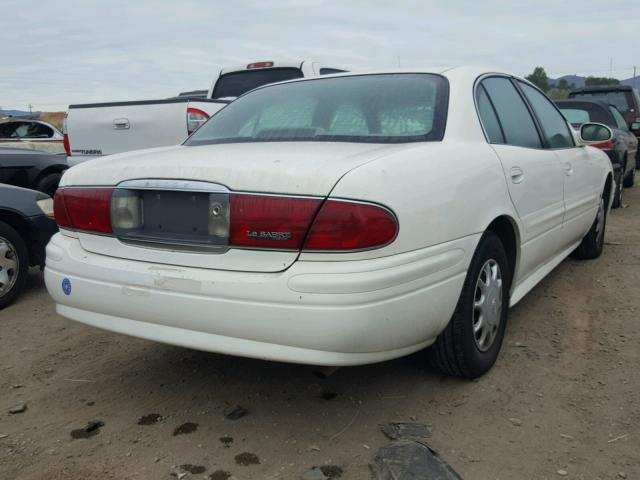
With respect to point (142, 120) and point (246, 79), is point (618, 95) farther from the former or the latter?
point (142, 120)

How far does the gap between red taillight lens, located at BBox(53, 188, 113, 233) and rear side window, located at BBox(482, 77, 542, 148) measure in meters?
2.07

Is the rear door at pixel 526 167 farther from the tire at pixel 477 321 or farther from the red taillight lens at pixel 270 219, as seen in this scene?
the red taillight lens at pixel 270 219

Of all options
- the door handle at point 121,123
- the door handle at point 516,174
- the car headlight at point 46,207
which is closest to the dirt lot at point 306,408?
the door handle at point 516,174

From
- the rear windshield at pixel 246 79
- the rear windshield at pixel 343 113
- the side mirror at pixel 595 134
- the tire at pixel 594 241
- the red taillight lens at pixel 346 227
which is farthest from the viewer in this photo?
the rear windshield at pixel 246 79

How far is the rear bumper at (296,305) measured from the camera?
2.21 metres

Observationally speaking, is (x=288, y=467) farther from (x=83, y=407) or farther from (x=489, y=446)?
(x=83, y=407)

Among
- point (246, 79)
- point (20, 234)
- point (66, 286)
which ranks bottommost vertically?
point (20, 234)

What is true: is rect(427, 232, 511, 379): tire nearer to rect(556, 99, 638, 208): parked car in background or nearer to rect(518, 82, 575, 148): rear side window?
rect(518, 82, 575, 148): rear side window

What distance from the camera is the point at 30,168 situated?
22.4ft

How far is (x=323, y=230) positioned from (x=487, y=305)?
117cm

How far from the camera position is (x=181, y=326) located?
2445 millimetres

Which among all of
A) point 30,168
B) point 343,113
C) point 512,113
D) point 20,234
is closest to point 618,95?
point 512,113

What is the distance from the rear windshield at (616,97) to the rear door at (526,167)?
992cm

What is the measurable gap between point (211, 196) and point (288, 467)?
1069 millimetres
